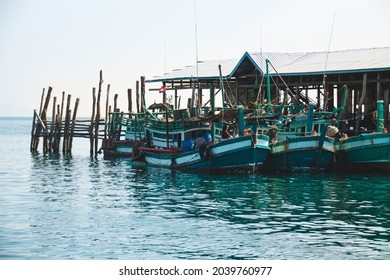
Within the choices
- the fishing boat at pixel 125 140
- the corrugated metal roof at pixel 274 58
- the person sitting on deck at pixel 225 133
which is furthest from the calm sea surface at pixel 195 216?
the corrugated metal roof at pixel 274 58

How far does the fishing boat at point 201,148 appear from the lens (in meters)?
35.5

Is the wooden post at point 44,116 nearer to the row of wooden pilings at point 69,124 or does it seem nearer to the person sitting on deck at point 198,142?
the row of wooden pilings at point 69,124

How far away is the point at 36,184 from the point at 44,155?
19427 millimetres

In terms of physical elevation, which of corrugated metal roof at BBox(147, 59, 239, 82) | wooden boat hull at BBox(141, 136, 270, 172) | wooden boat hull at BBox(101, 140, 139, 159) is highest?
corrugated metal roof at BBox(147, 59, 239, 82)

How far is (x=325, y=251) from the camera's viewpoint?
18.7 metres

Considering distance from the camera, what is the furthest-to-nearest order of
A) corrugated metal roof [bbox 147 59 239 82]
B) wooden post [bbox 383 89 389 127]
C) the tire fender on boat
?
corrugated metal roof [bbox 147 59 239 82] → wooden post [bbox 383 89 389 127] → the tire fender on boat

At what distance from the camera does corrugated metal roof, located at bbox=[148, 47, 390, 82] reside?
4559 centimetres

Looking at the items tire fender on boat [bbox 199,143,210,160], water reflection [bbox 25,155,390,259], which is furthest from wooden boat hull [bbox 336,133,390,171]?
tire fender on boat [bbox 199,143,210,160]

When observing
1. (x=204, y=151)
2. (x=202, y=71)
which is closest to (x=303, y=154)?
(x=204, y=151)

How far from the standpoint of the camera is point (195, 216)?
23906 mm

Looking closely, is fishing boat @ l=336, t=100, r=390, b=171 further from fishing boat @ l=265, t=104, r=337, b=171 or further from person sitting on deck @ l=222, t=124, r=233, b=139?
person sitting on deck @ l=222, t=124, r=233, b=139

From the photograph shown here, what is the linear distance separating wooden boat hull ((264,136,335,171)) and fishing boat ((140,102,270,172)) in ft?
3.57

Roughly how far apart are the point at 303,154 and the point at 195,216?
44.4 ft
